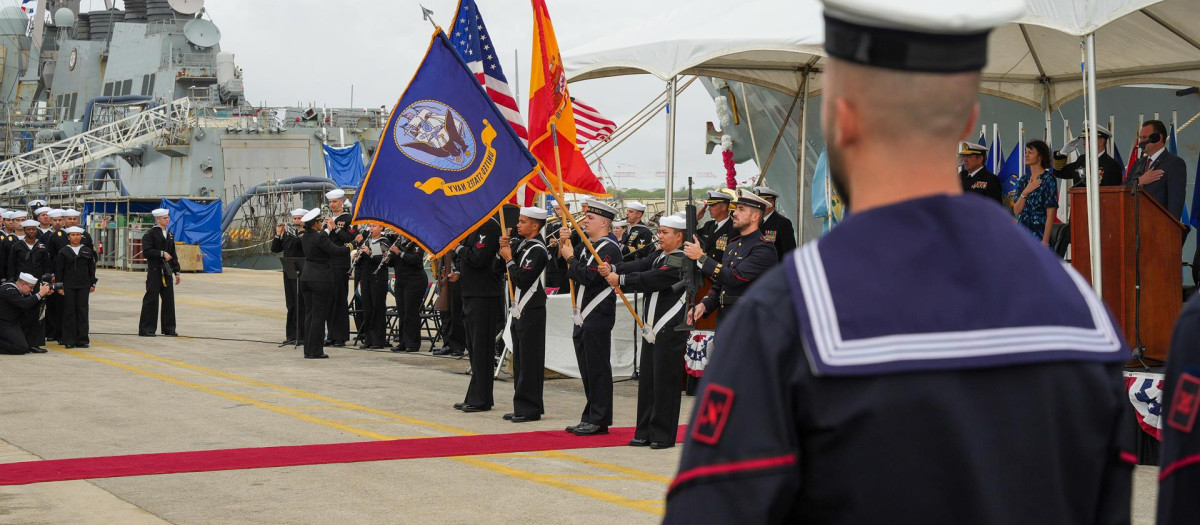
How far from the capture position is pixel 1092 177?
27.5ft

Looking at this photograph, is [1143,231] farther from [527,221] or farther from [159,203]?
[159,203]

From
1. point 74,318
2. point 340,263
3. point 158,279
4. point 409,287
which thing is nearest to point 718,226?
point 409,287

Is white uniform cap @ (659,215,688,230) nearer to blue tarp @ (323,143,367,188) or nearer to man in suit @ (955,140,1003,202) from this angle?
man in suit @ (955,140,1003,202)

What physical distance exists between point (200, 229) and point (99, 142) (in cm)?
1225

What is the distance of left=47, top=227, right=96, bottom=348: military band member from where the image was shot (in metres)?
15.3

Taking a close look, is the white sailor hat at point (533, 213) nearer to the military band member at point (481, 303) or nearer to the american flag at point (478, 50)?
the american flag at point (478, 50)

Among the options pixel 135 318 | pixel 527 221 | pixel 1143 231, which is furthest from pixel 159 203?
pixel 1143 231

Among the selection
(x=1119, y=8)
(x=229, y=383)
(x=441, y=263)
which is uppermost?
(x=1119, y=8)

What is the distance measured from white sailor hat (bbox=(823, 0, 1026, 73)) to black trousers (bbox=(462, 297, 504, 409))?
9069 millimetres

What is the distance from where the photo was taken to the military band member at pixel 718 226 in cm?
1163

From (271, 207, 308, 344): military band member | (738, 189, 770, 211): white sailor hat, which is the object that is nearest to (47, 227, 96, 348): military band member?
(271, 207, 308, 344): military band member

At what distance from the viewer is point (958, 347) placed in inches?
57.2

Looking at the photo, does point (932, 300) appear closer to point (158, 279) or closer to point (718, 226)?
point (718, 226)

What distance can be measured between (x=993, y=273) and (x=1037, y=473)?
25 centimetres
